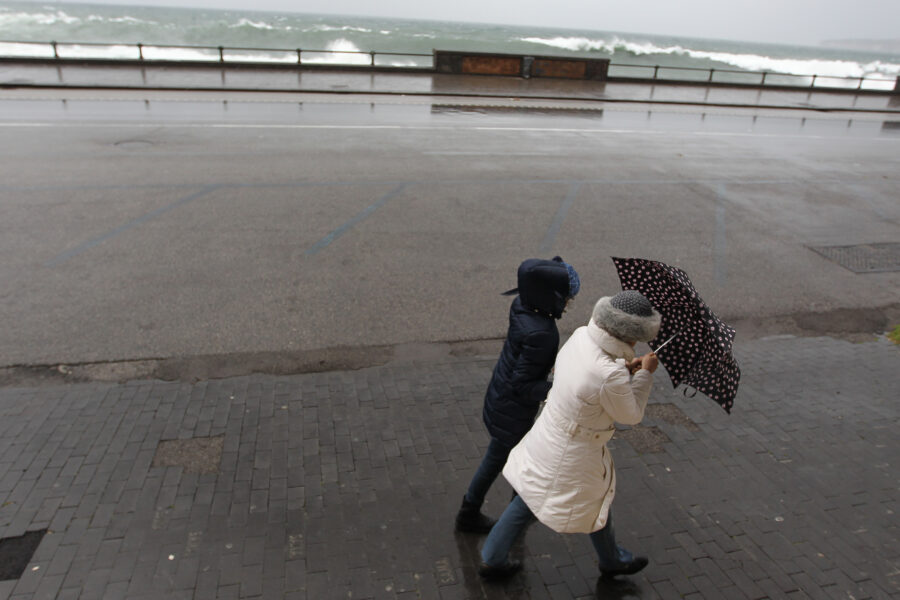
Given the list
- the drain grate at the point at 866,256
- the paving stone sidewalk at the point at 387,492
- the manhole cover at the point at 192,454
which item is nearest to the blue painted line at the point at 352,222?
the paving stone sidewalk at the point at 387,492

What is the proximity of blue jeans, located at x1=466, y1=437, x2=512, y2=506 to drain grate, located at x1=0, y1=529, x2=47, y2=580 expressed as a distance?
2.49m

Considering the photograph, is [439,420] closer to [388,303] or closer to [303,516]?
[303,516]

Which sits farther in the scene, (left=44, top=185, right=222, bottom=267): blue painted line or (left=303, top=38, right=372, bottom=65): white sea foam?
(left=303, top=38, right=372, bottom=65): white sea foam

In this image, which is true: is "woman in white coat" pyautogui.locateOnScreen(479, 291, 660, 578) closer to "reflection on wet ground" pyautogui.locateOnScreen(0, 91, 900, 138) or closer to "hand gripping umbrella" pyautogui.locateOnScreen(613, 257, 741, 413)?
"hand gripping umbrella" pyautogui.locateOnScreen(613, 257, 741, 413)

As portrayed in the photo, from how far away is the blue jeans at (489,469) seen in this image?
341 centimetres

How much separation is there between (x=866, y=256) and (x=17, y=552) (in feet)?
33.2

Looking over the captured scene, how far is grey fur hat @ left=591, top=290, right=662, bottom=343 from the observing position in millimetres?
2590

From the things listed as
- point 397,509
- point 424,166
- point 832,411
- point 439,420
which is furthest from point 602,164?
point 397,509

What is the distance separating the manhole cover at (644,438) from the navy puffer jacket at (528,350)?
1.53m

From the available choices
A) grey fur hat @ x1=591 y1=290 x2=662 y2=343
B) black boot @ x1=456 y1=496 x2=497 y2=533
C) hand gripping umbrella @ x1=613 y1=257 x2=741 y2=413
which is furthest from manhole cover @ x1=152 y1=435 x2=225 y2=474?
hand gripping umbrella @ x1=613 y1=257 x2=741 y2=413

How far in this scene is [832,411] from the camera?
16.4 feet

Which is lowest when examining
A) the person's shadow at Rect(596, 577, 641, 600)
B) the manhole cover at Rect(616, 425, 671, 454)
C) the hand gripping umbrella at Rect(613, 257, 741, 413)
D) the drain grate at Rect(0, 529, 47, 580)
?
the drain grate at Rect(0, 529, 47, 580)

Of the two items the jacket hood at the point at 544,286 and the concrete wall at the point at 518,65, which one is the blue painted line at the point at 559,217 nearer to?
the jacket hood at the point at 544,286

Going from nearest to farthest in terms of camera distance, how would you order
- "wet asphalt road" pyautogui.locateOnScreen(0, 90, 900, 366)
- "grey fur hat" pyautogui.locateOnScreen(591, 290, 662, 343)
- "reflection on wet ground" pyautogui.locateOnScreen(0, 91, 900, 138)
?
"grey fur hat" pyautogui.locateOnScreen(591, 290, 662, 343) → "wet asphalt road" pyautogui.locateOnScreen(0, 90, 900, 366) → "reflection on wet ground" pyautogui.locateOnScreen(0, 91, 900, 138)
